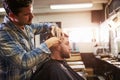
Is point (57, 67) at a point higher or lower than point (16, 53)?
lower

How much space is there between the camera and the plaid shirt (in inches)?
52.9

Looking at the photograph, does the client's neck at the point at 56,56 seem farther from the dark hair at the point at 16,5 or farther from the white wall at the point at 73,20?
the white wall at the point at 73,20

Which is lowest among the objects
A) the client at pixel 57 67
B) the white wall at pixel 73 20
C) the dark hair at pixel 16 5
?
the client at pixel 57 67

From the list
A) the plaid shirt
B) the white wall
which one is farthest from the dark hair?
the white wall

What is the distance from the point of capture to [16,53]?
1334 mm

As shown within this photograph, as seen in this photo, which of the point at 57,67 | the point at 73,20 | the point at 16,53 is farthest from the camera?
the point at 73,20

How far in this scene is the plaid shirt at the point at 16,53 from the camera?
134 centimetres

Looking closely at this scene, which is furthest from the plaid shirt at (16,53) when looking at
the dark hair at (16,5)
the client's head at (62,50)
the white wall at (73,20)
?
the white wall at (73,20)

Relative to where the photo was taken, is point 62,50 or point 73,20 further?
point 73,20

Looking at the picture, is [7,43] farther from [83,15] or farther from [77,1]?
[83,15]

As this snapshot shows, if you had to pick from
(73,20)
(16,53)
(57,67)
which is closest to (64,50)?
(57,67)

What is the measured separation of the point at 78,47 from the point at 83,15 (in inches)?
50.3

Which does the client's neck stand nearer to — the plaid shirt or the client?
the client

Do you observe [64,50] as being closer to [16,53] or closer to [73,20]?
[16,53]
